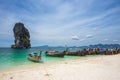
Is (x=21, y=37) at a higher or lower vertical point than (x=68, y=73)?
higher

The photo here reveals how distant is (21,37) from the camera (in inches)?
4218

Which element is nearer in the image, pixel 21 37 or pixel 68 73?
pixel 68 73

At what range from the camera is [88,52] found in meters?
41.4

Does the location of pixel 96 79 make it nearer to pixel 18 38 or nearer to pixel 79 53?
pixel 79 53

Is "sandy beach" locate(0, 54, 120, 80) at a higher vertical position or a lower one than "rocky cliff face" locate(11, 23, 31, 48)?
lower

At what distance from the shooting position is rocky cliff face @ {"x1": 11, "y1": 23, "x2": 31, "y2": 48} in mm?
106238

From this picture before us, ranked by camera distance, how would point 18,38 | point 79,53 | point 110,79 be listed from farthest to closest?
point 18,38
point 79,53
point 110,79

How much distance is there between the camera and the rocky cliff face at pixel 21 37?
349 ft

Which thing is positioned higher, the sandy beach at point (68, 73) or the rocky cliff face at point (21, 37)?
the rocky cliff face at point (21, 37)

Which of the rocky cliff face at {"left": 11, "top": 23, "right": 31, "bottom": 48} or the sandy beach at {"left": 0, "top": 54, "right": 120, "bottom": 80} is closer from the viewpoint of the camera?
the sandy beach at {"left": 0, "top": 54, "right": 120, "bottom": 80}

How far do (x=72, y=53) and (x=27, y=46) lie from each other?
7929 cm

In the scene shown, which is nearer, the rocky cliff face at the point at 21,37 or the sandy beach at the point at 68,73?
the sandy beach at the point at 68,73

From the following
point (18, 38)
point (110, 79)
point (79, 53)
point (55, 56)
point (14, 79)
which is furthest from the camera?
point (18, 38)

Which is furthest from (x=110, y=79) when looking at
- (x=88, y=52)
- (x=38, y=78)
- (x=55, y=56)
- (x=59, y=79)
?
(x=88, y=52)
